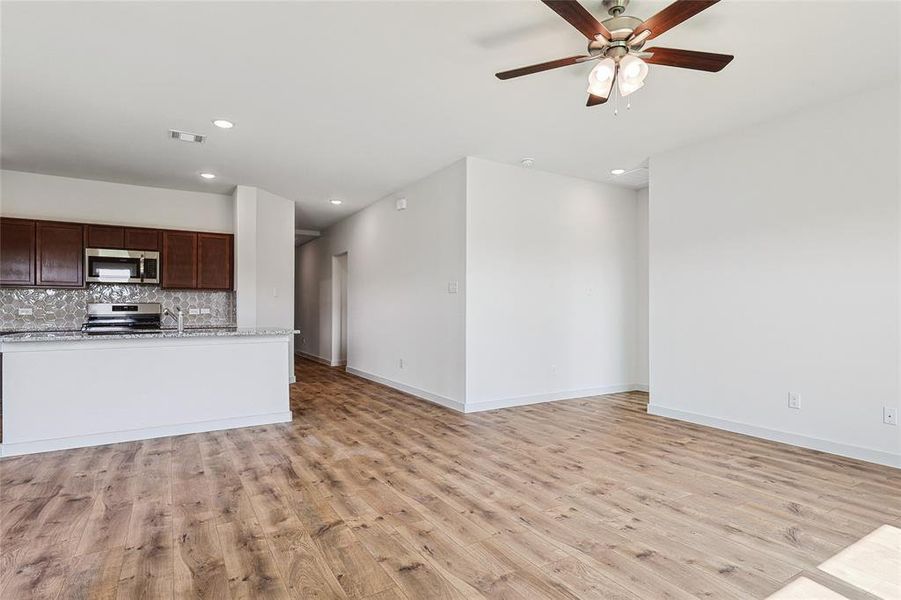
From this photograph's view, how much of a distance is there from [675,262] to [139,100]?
4930mm

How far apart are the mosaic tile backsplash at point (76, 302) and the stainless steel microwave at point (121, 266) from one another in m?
0.27

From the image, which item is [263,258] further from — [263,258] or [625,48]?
[625,48]

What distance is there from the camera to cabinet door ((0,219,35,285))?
5.17 meters

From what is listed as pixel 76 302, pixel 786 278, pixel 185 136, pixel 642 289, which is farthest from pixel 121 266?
pixel 786 278

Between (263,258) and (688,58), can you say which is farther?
(263,258)

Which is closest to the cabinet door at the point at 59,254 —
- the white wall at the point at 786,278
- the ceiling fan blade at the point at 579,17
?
the ceiling fan blade at the point at 579,17

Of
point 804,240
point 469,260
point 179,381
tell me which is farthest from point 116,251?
point 804,240

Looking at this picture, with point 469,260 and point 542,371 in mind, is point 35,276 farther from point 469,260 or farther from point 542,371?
point 542,371

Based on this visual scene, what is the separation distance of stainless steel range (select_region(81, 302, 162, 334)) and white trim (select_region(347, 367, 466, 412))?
2.84 metres

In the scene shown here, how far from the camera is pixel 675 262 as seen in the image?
4.72m

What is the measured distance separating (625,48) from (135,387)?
14.4 feet

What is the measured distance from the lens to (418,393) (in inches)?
228

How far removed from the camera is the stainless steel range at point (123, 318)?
5.68m

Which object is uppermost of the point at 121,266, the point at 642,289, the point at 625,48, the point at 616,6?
the point at 616,6
